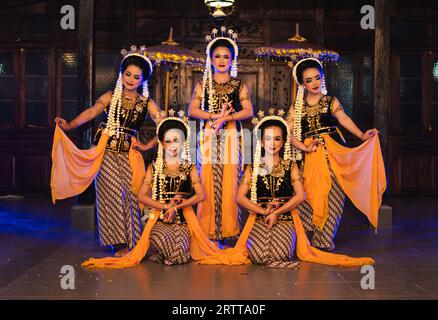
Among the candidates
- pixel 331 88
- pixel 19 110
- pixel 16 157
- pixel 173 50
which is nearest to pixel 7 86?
pixel 19 110

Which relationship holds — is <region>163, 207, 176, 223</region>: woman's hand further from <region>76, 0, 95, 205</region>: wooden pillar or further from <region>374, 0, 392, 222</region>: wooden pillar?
<region>374, 0, 392, 222</region>: wooden pillar

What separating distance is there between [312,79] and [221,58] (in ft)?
2.58

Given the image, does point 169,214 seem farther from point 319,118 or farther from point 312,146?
point 319,118

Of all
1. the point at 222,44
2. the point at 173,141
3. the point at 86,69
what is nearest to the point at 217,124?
the point at 173,141

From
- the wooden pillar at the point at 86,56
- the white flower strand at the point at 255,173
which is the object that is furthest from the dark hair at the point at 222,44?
the wooden pillar at the point at 86,56

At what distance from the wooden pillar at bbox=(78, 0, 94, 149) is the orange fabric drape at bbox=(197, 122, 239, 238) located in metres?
2.11

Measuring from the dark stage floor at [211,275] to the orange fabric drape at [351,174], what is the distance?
442 millimetres

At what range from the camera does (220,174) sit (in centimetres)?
620

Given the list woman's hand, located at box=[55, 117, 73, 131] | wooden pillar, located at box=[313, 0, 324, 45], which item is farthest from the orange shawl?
wooden pillar, located at box=[313, 0, 324, 45]

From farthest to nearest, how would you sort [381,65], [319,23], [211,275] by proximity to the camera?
1. [319,23]
2. [381,65]
3. [211,275]

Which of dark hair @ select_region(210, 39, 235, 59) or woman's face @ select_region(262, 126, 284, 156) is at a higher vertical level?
dark hair @ select_region(210, 39, 235, 59)

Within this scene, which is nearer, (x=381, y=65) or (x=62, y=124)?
(x=62, y=124)

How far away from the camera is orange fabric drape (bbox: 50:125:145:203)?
6047 millimetres

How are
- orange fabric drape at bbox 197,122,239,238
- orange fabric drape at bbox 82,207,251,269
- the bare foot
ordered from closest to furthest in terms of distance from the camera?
orange fabric drape at bbox 82,207,251,269, the bare foot, orange fabric drape at bbox 197,122,239,238
